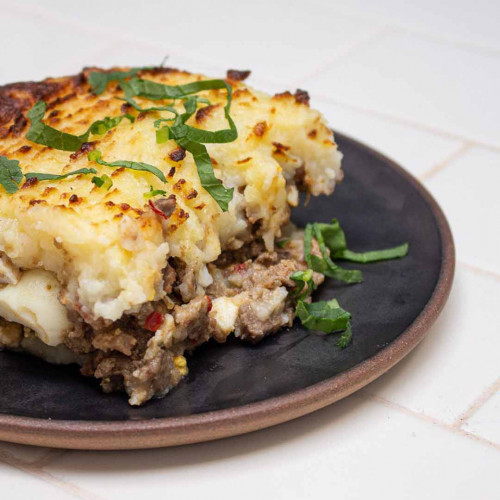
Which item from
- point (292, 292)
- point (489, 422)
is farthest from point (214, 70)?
point (489, 422)

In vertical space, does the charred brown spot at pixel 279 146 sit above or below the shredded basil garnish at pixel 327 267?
above

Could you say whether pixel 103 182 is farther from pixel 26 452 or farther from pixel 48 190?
pixel 26 452

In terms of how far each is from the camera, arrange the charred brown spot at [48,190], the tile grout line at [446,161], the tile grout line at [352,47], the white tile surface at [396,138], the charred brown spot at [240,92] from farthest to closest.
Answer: the tile grout line at [352,47] < the white tile surface at [396,138] < the tile grout line at [446,161] < the charred brown spot at [240,92] < the charred brown spot at [48,190]

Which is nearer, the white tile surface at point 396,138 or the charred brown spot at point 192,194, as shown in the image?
the charred brown spot at point 192,194

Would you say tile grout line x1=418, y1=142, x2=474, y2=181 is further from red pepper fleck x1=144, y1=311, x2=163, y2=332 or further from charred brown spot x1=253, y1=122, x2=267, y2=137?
red pepper fleck x1=144, y1=311, x2=163, y2=332

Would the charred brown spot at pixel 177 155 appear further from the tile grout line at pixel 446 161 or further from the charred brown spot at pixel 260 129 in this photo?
the tile grout line at pixel 446 161

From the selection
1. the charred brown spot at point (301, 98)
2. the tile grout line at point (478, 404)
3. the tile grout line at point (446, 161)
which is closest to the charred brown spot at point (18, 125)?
the charred brown spot at point (301, 98)

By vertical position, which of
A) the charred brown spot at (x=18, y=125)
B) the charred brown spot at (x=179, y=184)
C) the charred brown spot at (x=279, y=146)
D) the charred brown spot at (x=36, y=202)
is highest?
the charred brown spot at (x=36, y=202)

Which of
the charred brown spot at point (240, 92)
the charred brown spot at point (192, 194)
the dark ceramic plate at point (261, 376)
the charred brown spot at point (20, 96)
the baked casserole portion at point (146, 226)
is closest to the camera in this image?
the dark ceramic plate at point (261, 376)
